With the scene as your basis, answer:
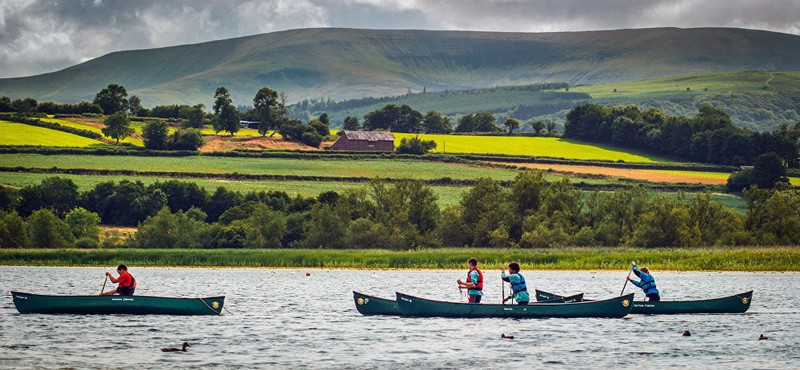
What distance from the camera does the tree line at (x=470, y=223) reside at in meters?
101

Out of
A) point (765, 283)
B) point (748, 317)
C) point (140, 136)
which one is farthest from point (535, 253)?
point (140, 136)

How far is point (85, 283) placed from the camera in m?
74.8

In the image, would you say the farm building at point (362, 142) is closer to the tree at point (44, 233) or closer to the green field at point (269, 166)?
the green field at point (269, 166)

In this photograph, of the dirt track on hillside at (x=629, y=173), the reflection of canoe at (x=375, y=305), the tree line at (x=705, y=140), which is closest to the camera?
the reflection of canoe at (x=375, y=305)

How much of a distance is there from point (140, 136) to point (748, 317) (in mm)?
146739

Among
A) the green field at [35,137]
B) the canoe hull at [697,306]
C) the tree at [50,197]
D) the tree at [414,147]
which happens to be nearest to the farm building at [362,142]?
the tree at [414,147]

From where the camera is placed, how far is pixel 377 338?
4600cm

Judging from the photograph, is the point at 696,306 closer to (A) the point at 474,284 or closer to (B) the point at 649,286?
(B) the point at 649,286

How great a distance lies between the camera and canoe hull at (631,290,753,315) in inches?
2093

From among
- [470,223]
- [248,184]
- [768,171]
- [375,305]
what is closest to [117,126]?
[248,184]

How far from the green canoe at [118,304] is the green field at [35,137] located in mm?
115891

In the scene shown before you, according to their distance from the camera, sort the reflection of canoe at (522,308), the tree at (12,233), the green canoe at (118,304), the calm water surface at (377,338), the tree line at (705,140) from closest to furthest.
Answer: the calm water surface at (377,338) → the reflection of canoe at (522,308) → the green canoe at (118,304) → the tree at (12,233) → the tree line at (705,140)

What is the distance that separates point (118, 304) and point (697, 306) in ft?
94.7

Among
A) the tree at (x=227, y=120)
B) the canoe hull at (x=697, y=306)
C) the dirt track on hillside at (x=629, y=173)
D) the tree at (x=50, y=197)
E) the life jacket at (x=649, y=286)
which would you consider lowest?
the tree at (x=50, y=197)
